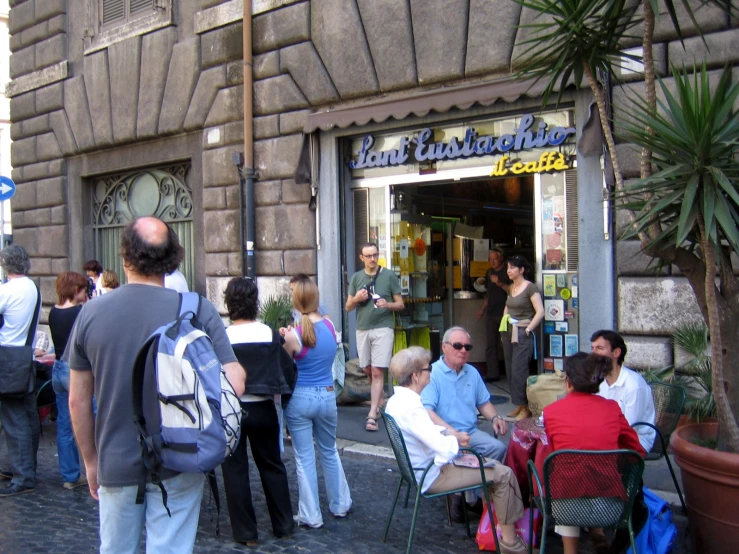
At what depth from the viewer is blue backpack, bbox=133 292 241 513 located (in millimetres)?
2525

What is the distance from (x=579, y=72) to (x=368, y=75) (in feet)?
12.0

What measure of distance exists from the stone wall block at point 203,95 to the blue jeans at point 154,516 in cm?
795

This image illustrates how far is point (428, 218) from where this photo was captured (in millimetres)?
9438

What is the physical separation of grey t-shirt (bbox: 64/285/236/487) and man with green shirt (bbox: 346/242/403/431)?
4913 millimetres

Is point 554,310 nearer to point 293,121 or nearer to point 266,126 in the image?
point 293,121

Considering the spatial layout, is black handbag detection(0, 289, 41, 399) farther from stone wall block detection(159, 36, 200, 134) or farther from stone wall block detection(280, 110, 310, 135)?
stone wall block detection(159, 36, 200, 134)

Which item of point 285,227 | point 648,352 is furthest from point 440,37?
point 648,352

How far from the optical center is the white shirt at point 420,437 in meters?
4.10

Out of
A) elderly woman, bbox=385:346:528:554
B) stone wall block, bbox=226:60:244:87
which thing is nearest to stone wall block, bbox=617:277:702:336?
elderly woman, bbox=385:346:528:554

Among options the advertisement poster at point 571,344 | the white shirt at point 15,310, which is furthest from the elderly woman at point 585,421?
the white shirt at point 15,310

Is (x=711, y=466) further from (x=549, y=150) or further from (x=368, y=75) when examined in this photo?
(x=368, y=75)

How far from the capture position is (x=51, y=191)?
503 inches

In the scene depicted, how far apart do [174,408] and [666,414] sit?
3.84 metres

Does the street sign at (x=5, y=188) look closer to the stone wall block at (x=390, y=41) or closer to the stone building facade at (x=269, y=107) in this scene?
the stone building facade at (x=269, y=107)
